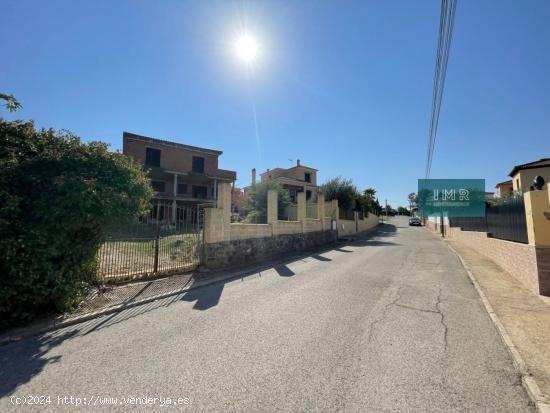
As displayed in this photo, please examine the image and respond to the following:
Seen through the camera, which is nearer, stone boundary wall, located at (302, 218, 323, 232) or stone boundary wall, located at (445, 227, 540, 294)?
stone boundary wall, located at (445, 227, 540, 294)

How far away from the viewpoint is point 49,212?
14.4 ft

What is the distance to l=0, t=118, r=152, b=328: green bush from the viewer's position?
13.3 feet

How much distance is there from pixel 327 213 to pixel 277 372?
1835cm

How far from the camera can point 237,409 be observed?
2418 mm

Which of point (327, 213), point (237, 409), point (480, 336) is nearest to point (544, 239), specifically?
point (480, 336)

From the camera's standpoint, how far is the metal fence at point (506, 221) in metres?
7.88

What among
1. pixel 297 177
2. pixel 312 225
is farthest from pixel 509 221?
pixel 297 177

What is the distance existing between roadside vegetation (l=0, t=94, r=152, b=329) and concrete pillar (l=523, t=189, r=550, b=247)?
9.69 meters

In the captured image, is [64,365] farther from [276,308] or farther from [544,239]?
[544,239]

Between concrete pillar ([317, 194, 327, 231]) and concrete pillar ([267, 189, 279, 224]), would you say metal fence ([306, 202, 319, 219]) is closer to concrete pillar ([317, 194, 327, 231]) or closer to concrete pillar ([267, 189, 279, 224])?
concrete pillar ([317, 194, 327, 231])

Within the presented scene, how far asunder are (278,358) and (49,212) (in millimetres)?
4429

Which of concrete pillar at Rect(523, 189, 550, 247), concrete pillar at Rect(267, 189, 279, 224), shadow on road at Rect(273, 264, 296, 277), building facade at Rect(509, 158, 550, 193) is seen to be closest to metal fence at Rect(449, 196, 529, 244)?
concrete pillar at Rect(523, 189, 550, 247)

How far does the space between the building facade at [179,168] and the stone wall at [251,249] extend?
536 inches

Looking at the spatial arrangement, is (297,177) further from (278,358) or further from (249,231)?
(278,358)
